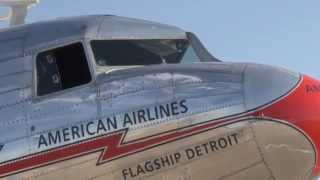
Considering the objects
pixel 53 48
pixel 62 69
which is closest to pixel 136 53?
pixel 62 69

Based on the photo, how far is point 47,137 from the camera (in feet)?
30.7

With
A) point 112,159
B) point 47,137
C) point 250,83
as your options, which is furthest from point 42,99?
point 250,83

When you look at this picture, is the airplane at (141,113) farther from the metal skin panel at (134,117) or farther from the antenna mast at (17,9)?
the antenna mast at (17,9)

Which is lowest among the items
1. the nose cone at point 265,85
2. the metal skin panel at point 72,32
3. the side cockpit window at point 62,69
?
the nose cone at point 265,85

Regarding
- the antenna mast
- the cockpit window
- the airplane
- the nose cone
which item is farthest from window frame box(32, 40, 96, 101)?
the antenna mast

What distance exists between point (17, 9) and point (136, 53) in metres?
21.9

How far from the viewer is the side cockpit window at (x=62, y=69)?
9.67 metres

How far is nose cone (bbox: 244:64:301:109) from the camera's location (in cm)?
A: 882

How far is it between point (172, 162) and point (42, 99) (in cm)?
208

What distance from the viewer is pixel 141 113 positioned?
9.06m

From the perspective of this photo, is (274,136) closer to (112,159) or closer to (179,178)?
(179,178)

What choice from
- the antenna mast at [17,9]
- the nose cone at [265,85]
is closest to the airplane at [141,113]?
the nose cone at [265,85]

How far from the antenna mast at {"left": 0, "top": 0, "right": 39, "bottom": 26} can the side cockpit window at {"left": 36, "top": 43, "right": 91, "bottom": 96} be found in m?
19.7

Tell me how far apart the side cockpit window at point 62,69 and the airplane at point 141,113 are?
1 centimetres
